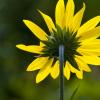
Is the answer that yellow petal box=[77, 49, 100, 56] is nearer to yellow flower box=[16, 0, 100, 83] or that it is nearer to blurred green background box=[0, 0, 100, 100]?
yellow flower box=[16, 0, 100, 83]

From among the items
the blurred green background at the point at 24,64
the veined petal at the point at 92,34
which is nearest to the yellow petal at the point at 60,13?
the veined petal at the point at 92,34

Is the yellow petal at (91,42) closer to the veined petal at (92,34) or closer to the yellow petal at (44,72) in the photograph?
the veined petal at (92,34)

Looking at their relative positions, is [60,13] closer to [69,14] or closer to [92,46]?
[69,14]

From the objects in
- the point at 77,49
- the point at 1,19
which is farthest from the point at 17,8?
the point at 77,49

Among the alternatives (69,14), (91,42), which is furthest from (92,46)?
(69,14)

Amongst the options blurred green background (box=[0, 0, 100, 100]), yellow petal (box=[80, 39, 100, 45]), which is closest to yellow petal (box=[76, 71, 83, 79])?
yellow petal (box=[80, 39, 100, 45])

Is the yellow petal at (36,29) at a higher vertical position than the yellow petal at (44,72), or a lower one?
higher

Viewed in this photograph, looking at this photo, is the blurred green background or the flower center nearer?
the flower center
